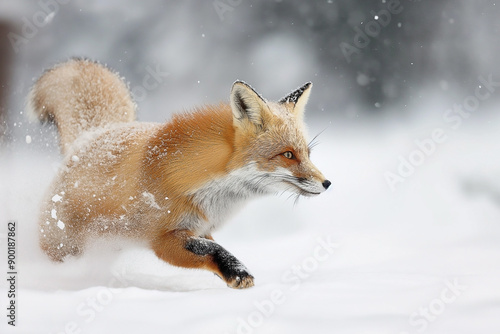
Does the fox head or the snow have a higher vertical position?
the fox head

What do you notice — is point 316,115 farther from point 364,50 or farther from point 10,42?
point 10,42

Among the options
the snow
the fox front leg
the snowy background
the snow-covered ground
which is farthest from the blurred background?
the fox front leg

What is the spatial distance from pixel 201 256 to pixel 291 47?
561cm

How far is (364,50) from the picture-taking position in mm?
7703

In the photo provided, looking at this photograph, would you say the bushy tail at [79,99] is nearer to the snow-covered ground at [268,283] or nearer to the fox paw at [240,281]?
the snow-covered ground at [268,283]

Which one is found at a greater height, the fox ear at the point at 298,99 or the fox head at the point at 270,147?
the fox ear at the point at 298,99

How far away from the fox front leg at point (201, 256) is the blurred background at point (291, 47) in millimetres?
4785

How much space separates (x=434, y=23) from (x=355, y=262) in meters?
5.25

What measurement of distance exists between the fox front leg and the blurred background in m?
4.78

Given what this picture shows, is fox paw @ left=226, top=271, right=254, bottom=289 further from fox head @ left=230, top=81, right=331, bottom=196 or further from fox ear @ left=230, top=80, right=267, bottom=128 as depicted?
fox ear @ left=230, top=80, right=267, bottom=128

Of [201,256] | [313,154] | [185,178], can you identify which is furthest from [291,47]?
[201,256]

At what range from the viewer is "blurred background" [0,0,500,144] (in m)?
7.45

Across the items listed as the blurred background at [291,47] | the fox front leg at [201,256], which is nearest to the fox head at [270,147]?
the fox front leg at [201,256]

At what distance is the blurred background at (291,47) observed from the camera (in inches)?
293
